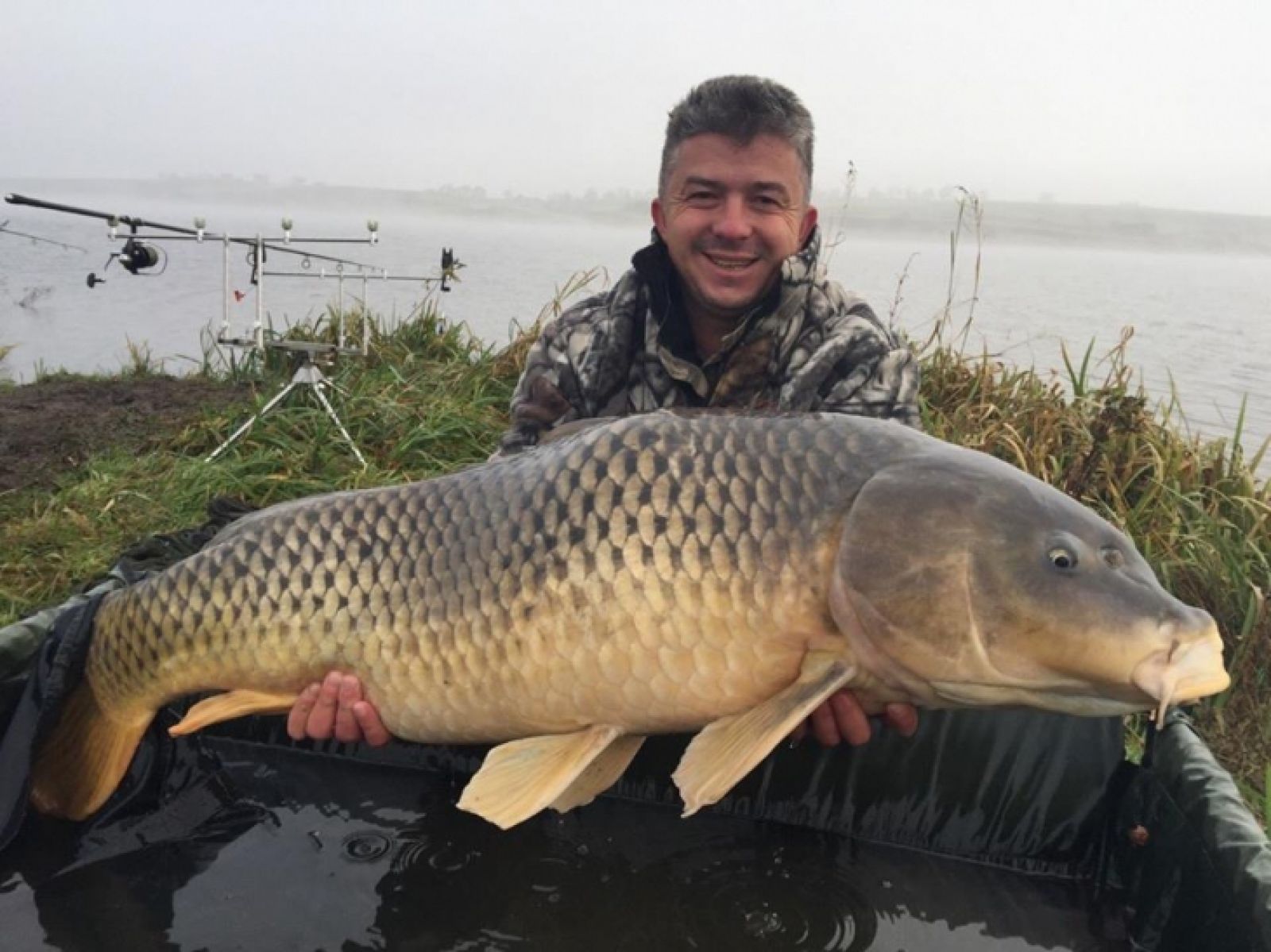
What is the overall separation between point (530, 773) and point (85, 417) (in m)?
3.52

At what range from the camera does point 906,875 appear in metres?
1.66

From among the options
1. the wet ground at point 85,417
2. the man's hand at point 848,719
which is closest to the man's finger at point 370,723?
the man's hand at point 848,719

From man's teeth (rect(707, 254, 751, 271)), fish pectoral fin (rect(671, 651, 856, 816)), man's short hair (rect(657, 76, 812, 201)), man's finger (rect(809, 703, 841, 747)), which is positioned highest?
man's short hair (rect(657, 76, 812, 201))

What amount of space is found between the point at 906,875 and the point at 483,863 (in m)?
0.64

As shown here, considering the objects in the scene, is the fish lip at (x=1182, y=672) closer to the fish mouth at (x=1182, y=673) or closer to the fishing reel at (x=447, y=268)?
the fish mouth at (x=1182, y=673)

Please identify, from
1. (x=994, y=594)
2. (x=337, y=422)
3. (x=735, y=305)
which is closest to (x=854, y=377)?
(x=735, y=305)

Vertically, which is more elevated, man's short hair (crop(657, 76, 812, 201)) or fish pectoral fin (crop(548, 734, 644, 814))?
man's short hair (crop(657, 76, 812, 201))

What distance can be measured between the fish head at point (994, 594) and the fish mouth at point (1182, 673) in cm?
1

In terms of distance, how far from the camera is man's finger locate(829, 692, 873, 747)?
1430 mm

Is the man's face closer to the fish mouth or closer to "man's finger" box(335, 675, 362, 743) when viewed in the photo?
"man's finger" box(335, 675, 362, 743)

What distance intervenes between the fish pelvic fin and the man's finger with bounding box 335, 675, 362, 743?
317 millimetres

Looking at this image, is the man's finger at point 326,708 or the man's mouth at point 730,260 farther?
the man's mouth at point 730,260

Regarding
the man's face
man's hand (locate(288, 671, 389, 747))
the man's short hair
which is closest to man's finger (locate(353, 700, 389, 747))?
man's hand (locate(288, 671, 389, 747))

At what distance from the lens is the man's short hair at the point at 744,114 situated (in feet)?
6.68
